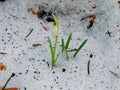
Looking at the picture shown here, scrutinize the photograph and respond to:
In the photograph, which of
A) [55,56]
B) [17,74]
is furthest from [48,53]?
[17,74]

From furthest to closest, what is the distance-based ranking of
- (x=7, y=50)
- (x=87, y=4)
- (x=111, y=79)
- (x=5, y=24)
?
(x=87, y=4)
(x=5, y=24)
(x=7, y=50)
(x=111, y=79)

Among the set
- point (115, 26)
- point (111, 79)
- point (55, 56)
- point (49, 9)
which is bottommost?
point (111, 79)

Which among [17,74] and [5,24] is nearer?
[17,74]

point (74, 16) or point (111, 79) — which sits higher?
point (74, 16)

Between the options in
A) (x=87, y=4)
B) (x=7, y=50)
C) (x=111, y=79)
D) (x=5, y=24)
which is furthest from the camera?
(x=87, y=4)

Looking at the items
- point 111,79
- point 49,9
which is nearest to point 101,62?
point 111,79

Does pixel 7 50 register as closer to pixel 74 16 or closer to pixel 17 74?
pixel 17 74
